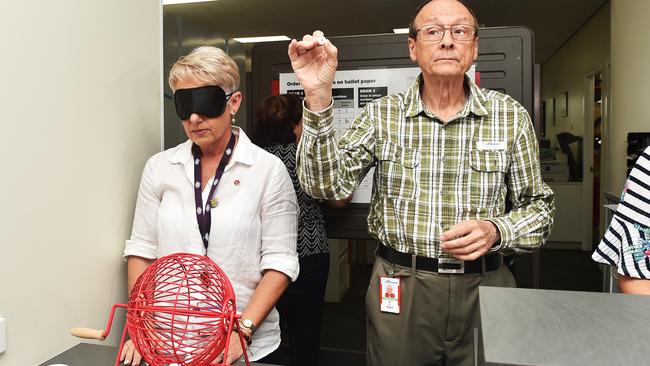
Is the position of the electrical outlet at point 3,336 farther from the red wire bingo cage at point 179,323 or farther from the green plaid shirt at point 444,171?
the green plaid shirt at point 444,171

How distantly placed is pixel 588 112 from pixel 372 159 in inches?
269

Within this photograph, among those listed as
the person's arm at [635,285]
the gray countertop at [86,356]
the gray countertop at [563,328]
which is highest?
the gray countertop at [563,328]

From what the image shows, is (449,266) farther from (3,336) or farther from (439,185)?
(3,336)

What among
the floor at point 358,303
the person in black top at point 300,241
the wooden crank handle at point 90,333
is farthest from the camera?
the floor at point 358,303

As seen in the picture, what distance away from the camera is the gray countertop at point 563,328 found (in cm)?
47

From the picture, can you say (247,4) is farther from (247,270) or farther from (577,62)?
(247,270)

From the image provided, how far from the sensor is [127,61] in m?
1.63

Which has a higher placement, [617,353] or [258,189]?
[258,189]

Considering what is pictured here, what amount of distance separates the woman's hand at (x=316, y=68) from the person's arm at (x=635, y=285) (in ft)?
2.63

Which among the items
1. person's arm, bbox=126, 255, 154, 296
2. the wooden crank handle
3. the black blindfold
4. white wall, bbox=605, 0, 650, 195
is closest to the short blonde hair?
the black blindfold

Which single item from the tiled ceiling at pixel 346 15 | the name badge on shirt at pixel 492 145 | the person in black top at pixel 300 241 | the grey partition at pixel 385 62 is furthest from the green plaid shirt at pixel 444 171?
the tiled ceiling at pixel 346 15

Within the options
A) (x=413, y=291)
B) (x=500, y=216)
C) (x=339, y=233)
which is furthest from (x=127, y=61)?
(x=500, y=216)

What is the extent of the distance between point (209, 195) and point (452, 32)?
2.69 feet

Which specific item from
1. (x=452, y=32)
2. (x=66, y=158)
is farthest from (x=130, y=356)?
(x=452, y=32)
